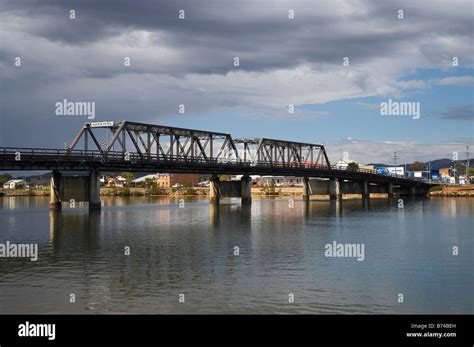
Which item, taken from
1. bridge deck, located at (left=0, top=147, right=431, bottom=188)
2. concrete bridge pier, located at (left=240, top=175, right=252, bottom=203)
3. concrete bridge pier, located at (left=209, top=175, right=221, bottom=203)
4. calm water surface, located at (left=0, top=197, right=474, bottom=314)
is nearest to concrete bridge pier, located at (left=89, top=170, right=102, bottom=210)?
bridge deck, located at (left=0, top=147, right=431, bottom=188)

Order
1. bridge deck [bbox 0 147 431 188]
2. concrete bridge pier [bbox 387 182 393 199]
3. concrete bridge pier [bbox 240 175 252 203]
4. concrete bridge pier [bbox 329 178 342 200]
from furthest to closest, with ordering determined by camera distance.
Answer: concrete bridge pier [bbox 387 182 393 199] < concrete bridge pier [bbox 329 178 342 200] < concrete bridge pier [bbox 240 175 252 203] < bridge deck [bbox 0 147 431 188]

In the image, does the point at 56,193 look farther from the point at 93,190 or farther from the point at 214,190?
the point at 214,190

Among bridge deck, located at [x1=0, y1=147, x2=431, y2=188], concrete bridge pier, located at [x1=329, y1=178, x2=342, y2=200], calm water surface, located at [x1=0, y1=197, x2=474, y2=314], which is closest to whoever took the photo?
calm water surface, located at [x1=0, y1=197, x2=474, y2=314]

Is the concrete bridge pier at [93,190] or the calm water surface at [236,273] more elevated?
the concrete bridge pier at [93,190]

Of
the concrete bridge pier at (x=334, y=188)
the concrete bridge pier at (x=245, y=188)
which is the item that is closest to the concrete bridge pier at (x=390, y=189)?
the concrete bridge pier at (x=334, y=188)

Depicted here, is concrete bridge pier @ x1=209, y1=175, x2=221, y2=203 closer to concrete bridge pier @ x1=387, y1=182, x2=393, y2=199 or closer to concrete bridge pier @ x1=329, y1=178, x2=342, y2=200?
concrete bridge pier @ x1=329, y1=178, x2=342, y2=200

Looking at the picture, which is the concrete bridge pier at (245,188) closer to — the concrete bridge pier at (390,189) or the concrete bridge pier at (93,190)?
the concrete bridge pier at (93,190)

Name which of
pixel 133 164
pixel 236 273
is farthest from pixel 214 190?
pixel 236 273

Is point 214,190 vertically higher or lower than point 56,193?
lower

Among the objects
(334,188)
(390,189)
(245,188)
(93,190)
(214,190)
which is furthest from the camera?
(390,189)

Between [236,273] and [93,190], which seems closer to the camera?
[236,273]

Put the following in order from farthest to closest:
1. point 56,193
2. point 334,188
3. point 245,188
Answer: point 334,188, point 245,188, point 56,193

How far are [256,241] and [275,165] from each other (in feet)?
326
